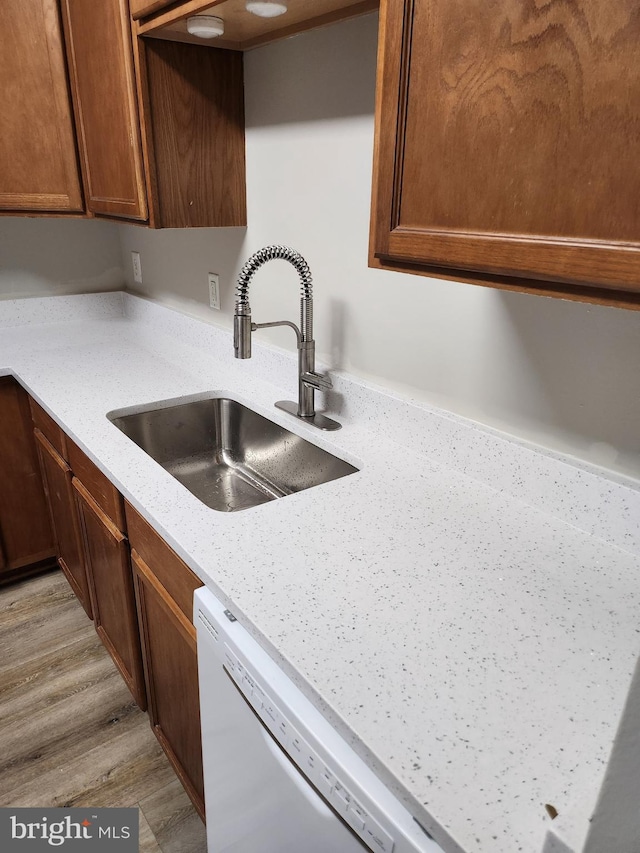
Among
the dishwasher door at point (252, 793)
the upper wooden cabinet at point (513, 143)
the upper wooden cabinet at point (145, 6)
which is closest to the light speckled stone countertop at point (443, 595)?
the dishwasher door at point (252, 793)

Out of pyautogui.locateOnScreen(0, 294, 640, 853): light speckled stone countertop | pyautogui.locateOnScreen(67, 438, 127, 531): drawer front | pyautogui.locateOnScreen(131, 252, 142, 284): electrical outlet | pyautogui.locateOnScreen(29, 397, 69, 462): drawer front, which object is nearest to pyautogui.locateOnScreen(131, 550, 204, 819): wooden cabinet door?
pyautogui.locateOnScreen(67, 438, 127, 531): drawer front

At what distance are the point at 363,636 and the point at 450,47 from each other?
2.54ft

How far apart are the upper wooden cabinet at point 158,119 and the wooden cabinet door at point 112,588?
0.82 m

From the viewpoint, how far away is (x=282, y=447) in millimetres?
1566

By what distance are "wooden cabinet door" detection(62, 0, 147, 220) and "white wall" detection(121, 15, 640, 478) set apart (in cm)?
32

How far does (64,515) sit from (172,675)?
2.79 feet

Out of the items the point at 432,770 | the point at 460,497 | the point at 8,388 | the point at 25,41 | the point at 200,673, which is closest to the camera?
the point at 432,770

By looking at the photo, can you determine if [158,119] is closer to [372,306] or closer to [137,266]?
[372,306]

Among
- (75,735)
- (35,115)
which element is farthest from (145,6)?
(75,735)

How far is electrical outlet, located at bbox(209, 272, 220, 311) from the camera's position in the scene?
1.97 meters

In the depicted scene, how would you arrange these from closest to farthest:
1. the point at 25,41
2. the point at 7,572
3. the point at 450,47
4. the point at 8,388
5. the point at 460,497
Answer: the point at 450,47 → the point at 460,497 → the point at 25,41 → the point at 8,388 → the point at 7,572

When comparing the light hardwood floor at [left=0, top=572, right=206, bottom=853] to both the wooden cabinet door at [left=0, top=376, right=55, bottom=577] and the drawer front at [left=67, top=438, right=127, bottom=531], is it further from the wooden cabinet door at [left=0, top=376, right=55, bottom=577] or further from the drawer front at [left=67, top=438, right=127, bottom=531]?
the drawer front at [left=67, top=438, right=127, bottom=531]

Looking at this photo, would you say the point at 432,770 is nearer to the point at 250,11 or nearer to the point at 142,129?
the point at 250,11

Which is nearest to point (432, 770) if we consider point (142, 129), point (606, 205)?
point (606, 205)
